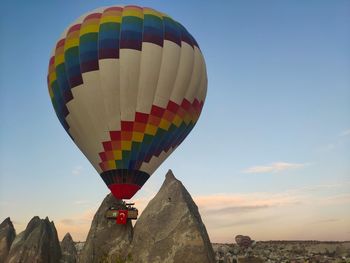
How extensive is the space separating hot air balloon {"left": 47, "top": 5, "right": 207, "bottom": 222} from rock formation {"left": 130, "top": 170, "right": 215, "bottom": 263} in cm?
175

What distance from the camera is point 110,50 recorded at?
26141 mm

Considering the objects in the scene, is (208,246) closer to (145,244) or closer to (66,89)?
(145,244)

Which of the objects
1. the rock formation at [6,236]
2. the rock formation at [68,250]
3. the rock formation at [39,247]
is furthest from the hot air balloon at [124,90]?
the rock formation at [6,236]

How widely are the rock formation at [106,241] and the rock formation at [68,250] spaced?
38.5 ft

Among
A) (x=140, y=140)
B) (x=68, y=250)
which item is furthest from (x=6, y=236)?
(x=140, y=140)

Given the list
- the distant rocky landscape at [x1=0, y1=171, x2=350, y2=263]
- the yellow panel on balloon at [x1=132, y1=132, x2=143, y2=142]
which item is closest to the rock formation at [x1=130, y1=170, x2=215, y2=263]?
the distant rocky landscape at [x1=0, y1=171, x2=350, y2=263]

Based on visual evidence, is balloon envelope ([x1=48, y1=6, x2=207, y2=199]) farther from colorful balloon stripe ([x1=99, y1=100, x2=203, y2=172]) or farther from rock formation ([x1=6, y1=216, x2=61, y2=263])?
rock formation ([x1=6, y1=216, x2=61, y2=263])

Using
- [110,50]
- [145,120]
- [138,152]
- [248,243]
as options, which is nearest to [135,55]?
[110,50]

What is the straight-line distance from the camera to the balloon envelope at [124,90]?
1017 inches

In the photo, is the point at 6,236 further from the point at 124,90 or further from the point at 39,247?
the point at 124,90

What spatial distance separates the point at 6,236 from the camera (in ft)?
129

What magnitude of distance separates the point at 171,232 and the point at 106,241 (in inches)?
168

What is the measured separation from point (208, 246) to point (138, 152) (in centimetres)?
664

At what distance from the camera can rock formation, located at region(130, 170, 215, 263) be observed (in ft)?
78.3
